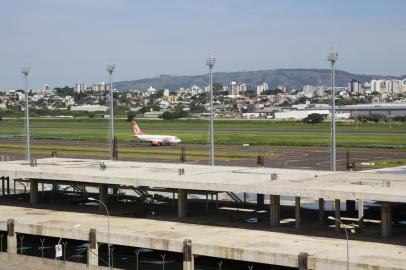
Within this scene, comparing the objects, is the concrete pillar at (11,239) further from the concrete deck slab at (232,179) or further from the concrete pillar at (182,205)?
the concrete pillar at (182,205)

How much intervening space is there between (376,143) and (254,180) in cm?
8566

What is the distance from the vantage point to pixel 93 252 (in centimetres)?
5209

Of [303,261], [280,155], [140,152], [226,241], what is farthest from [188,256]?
[140,152]

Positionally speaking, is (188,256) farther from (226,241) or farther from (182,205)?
(182,205)

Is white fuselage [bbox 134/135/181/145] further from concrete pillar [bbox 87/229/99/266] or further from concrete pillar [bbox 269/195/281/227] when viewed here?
concrete pillar [bbox 87/229/99/266]

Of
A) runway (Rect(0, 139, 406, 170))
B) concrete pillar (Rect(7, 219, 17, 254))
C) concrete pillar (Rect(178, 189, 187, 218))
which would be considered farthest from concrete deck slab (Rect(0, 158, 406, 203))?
runway (Rect(0, 139, 406, 170))

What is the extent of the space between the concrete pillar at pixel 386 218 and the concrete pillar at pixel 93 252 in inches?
728

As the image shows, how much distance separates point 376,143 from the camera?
140 meters

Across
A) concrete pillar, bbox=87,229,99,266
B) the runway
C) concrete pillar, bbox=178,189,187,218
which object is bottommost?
concrete pillar, bbox=87,229,99,266

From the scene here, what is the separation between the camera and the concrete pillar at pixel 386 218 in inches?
1951

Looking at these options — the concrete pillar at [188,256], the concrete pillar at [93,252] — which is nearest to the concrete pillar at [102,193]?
the concrete pillar at [93,252]

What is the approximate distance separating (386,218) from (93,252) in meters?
18.9

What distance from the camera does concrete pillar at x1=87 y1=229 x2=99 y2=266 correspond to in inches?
2051

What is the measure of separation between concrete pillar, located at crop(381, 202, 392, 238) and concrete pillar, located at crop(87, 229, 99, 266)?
18.5 metres
